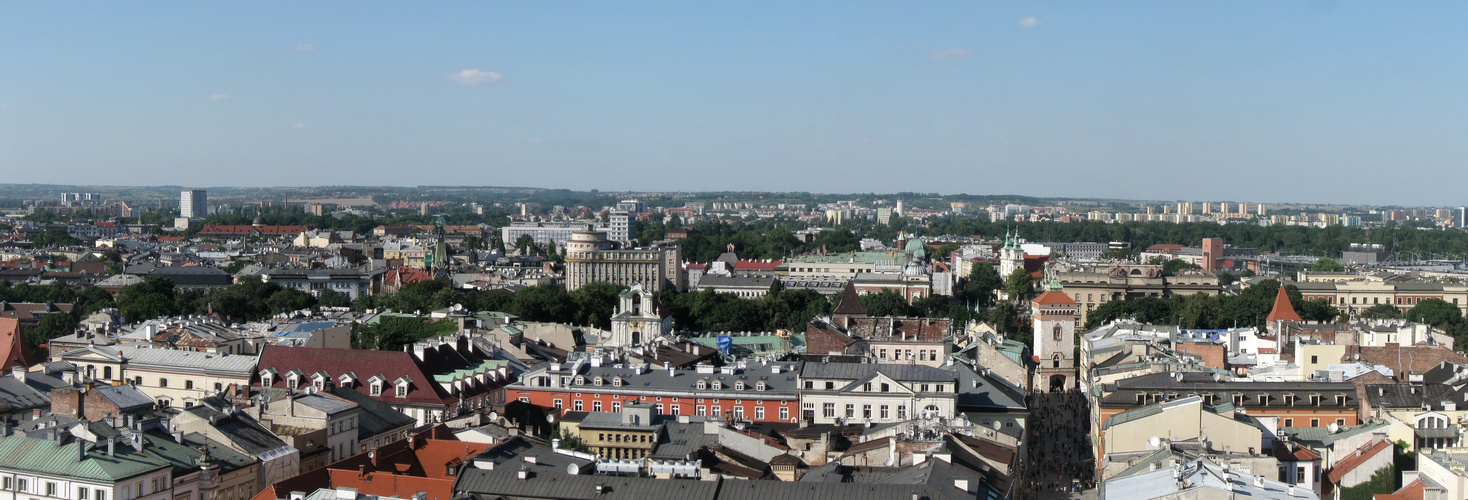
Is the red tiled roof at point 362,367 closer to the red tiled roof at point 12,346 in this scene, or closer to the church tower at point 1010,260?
the red tiled roof at point 12,346

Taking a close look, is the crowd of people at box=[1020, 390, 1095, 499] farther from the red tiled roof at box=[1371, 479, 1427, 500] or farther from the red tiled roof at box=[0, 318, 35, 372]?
the red tiled roof at box=[0, 318, 35, 372]

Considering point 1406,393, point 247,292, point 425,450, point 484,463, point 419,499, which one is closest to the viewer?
point 419,499

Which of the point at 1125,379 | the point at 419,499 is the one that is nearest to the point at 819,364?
the point at 1125,379

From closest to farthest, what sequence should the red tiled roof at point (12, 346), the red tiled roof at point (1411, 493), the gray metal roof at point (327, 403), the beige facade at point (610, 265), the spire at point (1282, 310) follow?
1. the red tiled roof at point (1411, 493)
2. the gray metal roof at point (327, 403)
3. the red tiled roof at point (12, 346)
4. the spire at point (1282, 310)
5. the beige facade at point (610, 265)

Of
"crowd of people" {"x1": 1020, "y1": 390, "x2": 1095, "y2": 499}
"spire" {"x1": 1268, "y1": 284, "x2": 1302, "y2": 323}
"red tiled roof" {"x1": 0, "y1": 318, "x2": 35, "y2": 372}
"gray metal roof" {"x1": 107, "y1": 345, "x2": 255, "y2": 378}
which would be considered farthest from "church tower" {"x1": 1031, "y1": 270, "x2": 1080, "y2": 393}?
"red tiled roof" {"x1": 0, "y1": 318, "x2": 35, "y2": 372}

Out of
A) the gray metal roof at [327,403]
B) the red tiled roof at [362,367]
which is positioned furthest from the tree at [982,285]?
the gray metal roof at [327,403]

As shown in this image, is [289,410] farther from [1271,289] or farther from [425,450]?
[1271,289]
